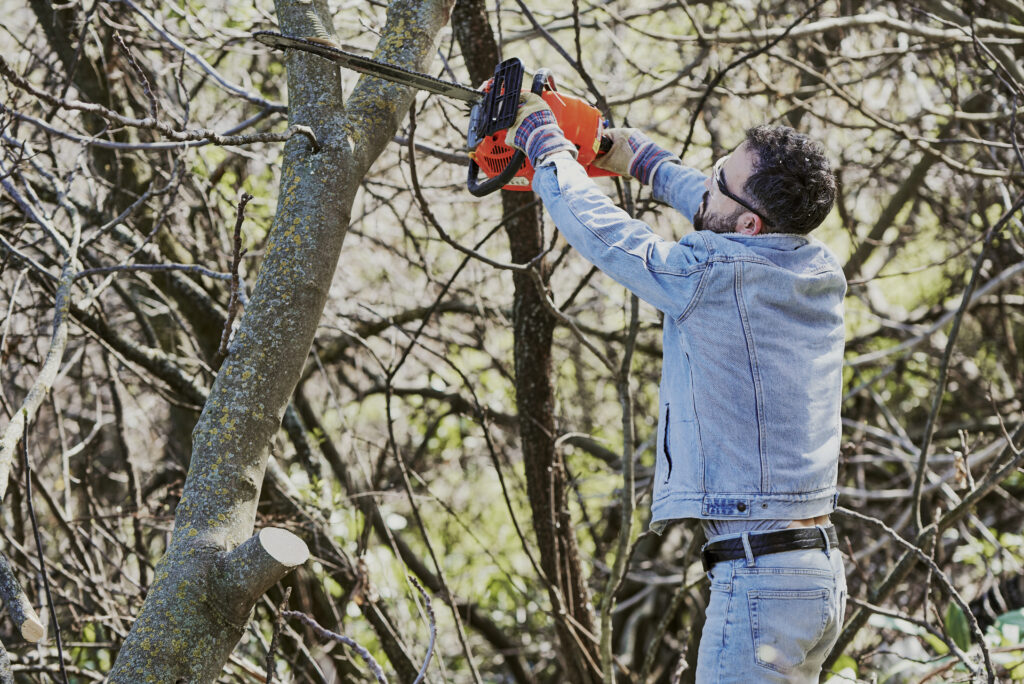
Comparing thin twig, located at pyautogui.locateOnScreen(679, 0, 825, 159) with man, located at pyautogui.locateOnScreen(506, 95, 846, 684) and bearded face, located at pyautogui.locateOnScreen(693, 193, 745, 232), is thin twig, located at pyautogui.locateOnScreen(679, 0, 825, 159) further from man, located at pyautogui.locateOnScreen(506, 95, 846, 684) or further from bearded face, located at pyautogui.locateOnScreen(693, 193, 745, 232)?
man, located at pyautogui.locateOnScreen(506, 95, 846, 684)

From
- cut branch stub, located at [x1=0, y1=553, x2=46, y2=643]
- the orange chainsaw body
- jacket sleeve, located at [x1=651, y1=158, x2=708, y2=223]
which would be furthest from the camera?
jacket sleeve, located at [x1=651, y1=158, x2=708, y2=223]

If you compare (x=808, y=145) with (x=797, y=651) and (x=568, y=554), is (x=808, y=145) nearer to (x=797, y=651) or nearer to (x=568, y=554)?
(x=797, y=651)

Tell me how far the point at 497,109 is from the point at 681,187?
538 millimetres

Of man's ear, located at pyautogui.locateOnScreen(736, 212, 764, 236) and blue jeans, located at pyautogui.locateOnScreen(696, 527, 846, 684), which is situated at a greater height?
man's ear, located at pyautogui.locateOnScreen(736, 212, 764, 236)

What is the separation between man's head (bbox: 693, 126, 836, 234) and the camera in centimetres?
194

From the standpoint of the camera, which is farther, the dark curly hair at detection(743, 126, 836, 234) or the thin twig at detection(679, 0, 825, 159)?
the thin twig at detection(679, 0, 825, 159)

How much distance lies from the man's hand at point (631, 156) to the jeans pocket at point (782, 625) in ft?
3.69

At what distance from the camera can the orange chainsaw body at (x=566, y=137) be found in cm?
219

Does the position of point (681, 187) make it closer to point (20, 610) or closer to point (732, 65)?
point (732, 65)

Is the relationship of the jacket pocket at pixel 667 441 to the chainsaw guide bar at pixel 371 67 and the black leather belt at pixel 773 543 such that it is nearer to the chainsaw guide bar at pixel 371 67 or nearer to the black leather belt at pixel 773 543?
the black leather belt at pixel 773 543

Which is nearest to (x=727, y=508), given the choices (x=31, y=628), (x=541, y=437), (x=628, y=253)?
(x=628, y=253)

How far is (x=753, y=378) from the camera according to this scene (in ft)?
6.27

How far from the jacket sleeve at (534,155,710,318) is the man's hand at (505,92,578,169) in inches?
2.7

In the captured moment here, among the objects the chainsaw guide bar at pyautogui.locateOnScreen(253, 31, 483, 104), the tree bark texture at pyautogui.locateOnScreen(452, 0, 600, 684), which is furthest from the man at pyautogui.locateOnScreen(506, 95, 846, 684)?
the tree bark texture at pyautogui.locateOnScreen(452, 0, 600, 684)
